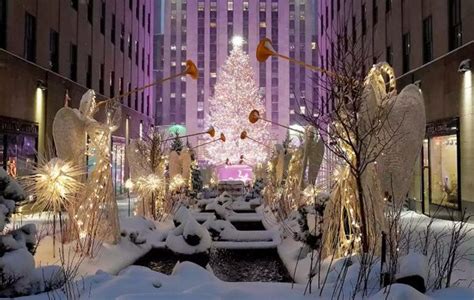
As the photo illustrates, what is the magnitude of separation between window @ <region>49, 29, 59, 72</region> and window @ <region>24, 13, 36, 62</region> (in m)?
1.99

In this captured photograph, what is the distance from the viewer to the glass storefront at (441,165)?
61.2 feet

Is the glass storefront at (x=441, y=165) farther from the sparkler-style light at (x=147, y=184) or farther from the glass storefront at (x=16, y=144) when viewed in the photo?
the glass storefront at (x=16, y=144)

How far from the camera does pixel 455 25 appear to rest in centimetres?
1902

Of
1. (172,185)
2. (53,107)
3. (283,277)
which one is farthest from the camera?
(53,107)

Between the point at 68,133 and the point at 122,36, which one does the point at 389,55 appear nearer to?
the point at 122,36

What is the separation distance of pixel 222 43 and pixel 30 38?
6102 cm

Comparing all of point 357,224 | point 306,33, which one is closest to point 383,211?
point 357,224

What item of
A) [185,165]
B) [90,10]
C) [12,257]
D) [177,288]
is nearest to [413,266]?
[177,288]

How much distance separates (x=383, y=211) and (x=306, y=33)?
8129 centimetres

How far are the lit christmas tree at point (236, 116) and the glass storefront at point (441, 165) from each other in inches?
1001

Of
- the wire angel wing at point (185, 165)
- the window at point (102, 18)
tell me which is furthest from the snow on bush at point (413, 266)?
the window at point (102, 18)

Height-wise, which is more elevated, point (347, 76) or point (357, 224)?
point (347, 76)

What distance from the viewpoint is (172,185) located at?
2056 cm

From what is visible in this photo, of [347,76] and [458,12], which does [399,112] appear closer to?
[347,76]
